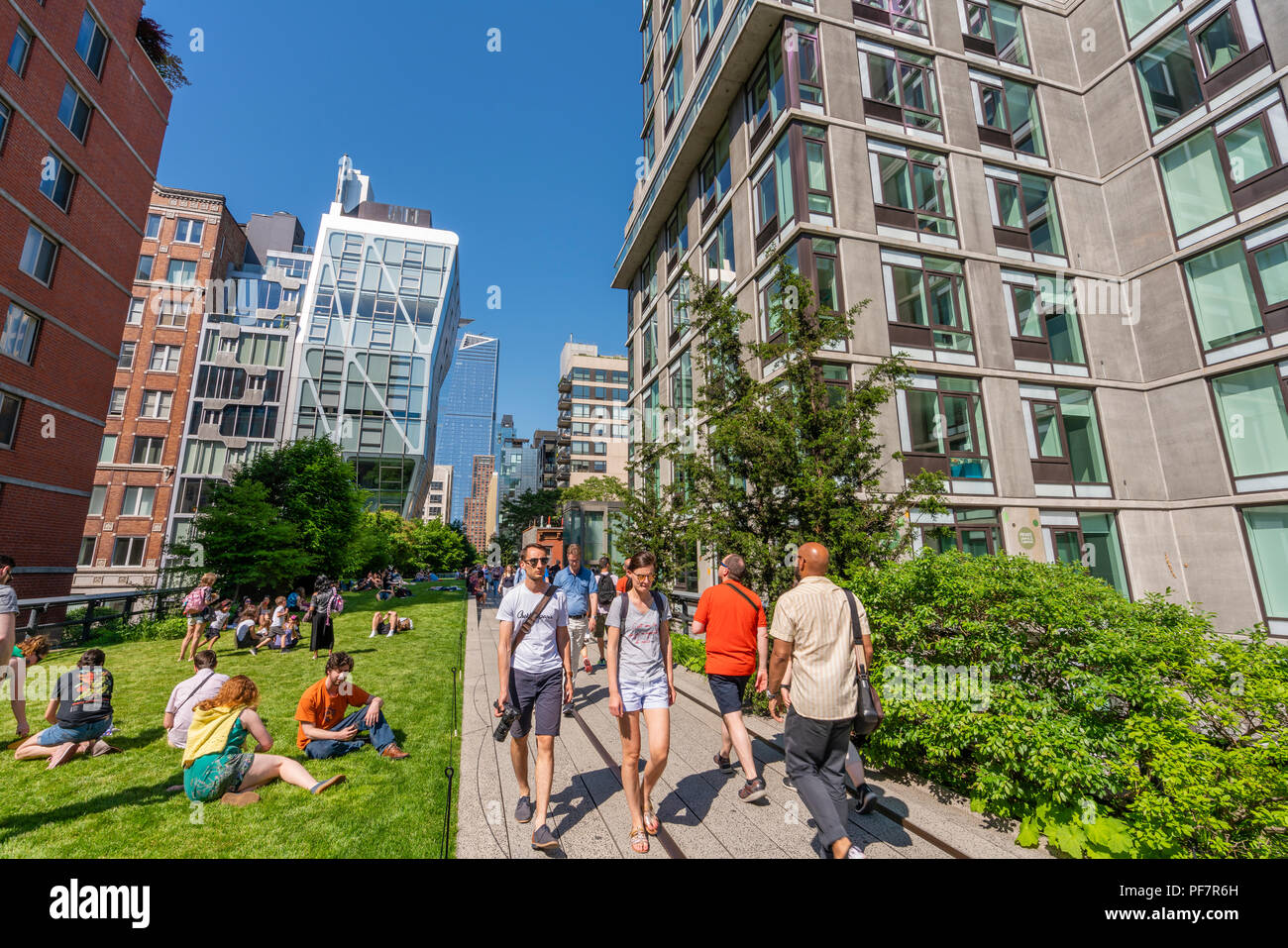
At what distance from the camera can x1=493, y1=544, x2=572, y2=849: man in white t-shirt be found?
4.39 meters

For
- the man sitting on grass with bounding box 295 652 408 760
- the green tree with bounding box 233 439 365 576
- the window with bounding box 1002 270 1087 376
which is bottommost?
the man sitting on grass with bounding box 295 652 408 760

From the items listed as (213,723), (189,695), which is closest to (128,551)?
(189,695)

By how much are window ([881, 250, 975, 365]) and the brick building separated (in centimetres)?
5091

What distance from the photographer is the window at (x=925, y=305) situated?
48.7ft

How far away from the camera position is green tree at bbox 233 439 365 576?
74.7 feet

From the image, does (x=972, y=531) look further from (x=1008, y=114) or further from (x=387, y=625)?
(x=387, y=625)

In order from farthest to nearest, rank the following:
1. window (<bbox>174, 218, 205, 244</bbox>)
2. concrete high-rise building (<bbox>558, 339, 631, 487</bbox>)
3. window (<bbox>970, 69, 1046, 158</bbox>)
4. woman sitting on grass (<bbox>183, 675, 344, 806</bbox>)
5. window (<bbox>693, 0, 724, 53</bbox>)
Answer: concrete high-rise building (<bbox>558, 339, 631, 487</bbox>) < window (<bbox>174, 218, 205, 244</bbox>) < window (<bbox>693, 0, 724, 53</bbox>) < window (<bbox>970, 69, 1046, 158</bbox>) < woman sitting on grass (<bbox>183, 675, 344, 806</bbox>)

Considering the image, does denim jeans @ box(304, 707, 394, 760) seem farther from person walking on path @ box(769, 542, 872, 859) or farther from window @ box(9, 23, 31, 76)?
window @ box(9, 23, 31, 76)

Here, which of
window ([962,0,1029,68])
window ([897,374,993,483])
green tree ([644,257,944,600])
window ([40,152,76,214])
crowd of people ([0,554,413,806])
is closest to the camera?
crowd of people ([0,554,413,806])

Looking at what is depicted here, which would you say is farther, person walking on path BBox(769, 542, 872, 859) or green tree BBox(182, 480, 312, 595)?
green tree BBox(182, 480, 312, 595)

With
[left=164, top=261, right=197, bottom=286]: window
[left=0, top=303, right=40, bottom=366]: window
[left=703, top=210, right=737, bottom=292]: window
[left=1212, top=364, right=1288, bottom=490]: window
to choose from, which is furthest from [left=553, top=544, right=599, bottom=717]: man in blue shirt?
[left=164, top=261, right=197, bottom=286]: window

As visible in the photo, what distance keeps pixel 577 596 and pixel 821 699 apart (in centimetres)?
587

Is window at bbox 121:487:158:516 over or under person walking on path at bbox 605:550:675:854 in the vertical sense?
over

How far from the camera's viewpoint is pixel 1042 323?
642 inches
